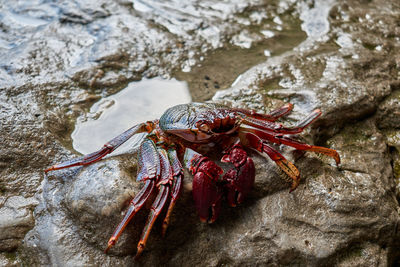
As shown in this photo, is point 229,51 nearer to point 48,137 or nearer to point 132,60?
point 132,60

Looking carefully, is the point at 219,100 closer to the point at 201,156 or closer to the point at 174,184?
the point at 201,156

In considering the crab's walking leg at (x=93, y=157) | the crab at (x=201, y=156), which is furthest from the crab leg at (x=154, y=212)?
the crab's walking leg at (x=93, y=157)

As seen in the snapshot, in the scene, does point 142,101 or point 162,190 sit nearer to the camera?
point 162,190

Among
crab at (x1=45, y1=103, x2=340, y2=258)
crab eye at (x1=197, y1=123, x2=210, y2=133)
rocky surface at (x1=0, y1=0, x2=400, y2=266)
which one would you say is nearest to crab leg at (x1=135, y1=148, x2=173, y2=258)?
crab at (x1=45, y1=103, x2=340, y2=258)

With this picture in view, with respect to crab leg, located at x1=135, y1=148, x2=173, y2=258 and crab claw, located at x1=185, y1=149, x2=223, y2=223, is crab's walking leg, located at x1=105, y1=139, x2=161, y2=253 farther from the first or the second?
crab claw, located at x1=185, y1=149, x2=223, y2=223

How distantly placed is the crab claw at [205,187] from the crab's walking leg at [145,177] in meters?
0.22

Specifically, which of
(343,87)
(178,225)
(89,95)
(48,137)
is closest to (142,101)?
(89,95)

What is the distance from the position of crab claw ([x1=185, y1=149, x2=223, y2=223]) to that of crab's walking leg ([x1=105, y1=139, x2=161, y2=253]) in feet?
0.71

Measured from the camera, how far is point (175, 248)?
7.73ft

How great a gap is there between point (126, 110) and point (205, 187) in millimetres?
1428

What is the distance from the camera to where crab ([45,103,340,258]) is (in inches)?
88.4

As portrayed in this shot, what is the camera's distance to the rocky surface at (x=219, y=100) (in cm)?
236

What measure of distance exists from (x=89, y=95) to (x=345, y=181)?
7.37 feet

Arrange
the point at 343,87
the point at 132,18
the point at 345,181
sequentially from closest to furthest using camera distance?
the point at 345,181 → the point at 343,87 → the point at 132,18
